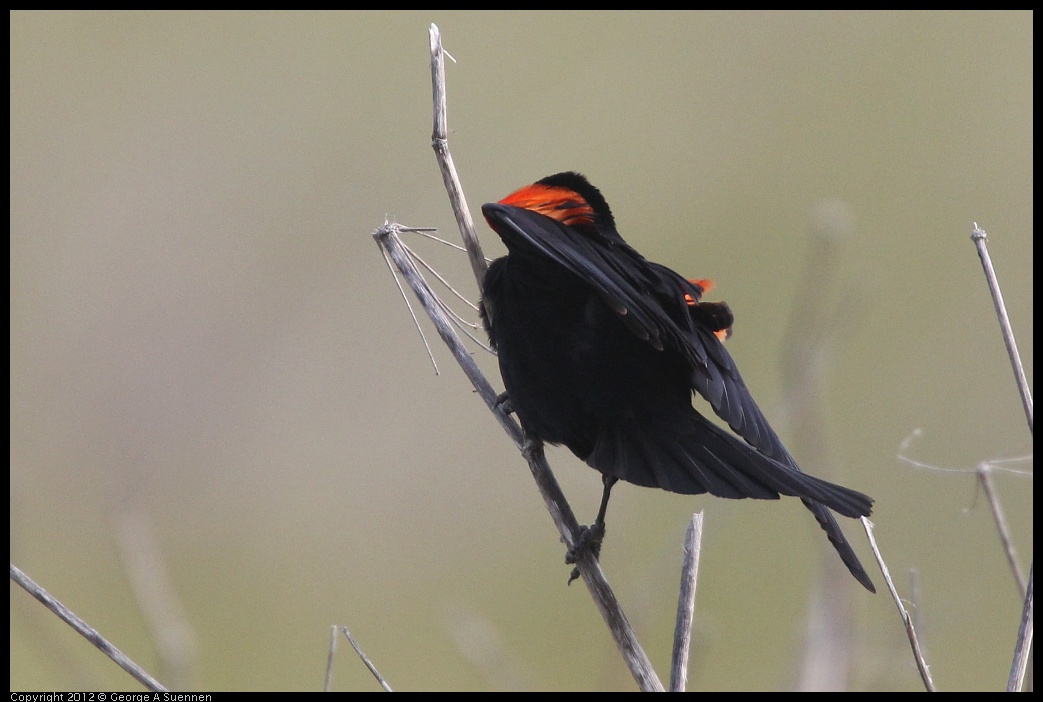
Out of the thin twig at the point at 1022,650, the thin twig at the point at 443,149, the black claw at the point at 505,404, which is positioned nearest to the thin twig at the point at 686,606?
the thin twig at the point at 1022,650

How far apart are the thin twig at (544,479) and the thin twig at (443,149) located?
15 centimetres

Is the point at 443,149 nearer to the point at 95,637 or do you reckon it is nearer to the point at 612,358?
the point at 612,358

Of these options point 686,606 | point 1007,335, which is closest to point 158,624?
point 686,606

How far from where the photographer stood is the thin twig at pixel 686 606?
183 cm

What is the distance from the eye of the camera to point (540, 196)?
2.35m

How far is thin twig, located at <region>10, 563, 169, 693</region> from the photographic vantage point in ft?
5.81

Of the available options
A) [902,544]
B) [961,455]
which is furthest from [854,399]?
[902,544]

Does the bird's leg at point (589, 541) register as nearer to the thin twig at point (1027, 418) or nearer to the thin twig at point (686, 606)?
the thin twig at point (686, 606)

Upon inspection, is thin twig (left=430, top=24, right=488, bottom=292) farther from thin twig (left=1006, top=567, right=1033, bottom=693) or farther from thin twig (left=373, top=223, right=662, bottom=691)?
thin twig (left=1006, top=567, right=1033, bottom=693)

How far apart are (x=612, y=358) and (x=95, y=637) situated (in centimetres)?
120

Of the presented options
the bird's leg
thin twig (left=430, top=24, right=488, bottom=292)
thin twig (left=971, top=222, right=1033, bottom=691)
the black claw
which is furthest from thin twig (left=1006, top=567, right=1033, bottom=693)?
thin twig (left=430, top=24, right=488, bottom=292)

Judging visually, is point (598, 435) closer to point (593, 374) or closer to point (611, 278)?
point (593, 374)

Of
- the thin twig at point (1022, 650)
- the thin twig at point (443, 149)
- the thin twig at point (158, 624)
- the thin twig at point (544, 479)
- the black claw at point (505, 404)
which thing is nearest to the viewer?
the thin twig at point (1022, 650)

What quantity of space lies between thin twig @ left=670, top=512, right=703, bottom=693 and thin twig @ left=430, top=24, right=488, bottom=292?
85cm
